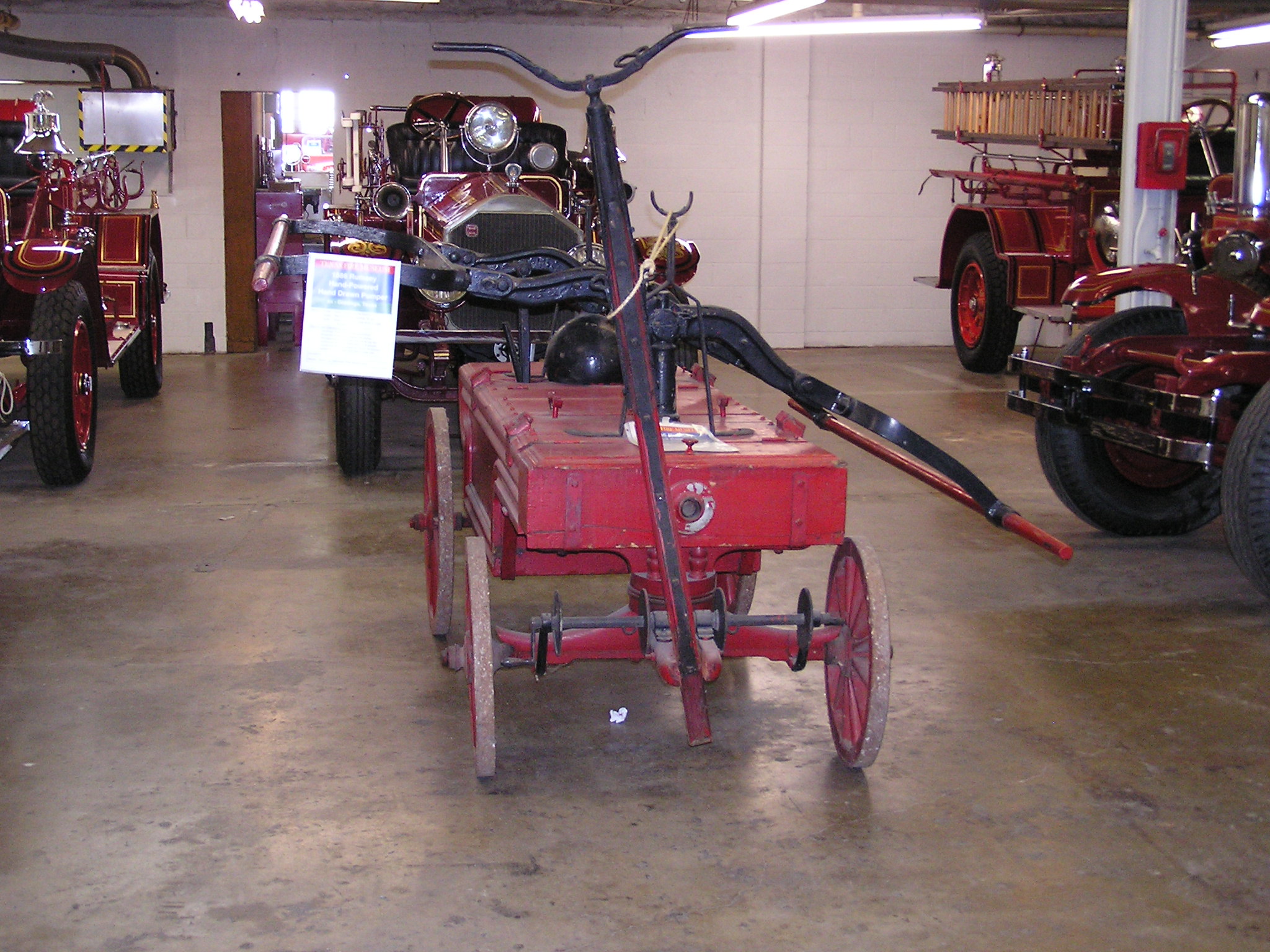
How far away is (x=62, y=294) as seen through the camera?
6332 mm

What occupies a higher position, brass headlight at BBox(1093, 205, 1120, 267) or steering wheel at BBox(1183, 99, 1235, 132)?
steering wheel at BBox(1183, 99, 1235, 132)

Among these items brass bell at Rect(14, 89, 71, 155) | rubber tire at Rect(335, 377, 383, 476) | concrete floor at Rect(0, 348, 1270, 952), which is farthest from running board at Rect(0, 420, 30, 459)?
brass bell at Rect(14, 89, 71, 155)

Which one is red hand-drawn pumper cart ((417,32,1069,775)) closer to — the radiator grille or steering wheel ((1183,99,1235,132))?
the radiator grille

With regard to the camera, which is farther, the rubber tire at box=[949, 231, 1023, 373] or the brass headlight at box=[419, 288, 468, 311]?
the rubber tire at box=[949, 231, 1023, 373]

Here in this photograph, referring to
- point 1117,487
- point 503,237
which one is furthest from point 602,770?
point 503,237

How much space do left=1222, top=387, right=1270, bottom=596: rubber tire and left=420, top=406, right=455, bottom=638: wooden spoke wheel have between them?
251 centimetres

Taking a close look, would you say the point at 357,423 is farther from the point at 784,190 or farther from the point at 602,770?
the point at 784,190

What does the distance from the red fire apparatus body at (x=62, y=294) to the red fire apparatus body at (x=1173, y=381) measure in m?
4.26

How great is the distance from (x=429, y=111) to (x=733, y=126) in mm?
4379

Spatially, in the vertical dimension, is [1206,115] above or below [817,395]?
above

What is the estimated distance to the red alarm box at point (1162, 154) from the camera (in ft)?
23.8

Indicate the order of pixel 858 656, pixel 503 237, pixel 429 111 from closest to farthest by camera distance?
pixel 858 656, pixel 503 237, pixel 429 111

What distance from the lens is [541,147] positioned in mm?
7848

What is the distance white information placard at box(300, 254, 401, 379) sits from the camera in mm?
2711
